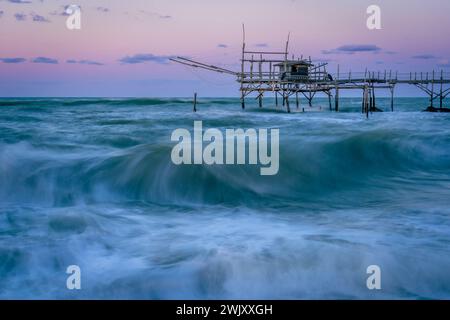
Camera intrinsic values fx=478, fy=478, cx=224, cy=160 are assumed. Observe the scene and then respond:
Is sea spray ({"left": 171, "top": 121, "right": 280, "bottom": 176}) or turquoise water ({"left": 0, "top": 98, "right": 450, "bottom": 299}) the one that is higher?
sea spray ({"left": 171, "top": 121, "right": 280, "bottom": 176})

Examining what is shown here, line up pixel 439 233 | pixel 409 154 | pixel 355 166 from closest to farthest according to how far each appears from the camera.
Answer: pixel 439 233
pixel 355 166
pixel 409 154

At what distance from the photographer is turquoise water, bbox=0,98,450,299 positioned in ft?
16.7

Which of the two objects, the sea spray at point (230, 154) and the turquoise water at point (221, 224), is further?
the sea spray at point (230, 154)

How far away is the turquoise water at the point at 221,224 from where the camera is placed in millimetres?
5078

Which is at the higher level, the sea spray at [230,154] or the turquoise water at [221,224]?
the sea spray at [230,154]

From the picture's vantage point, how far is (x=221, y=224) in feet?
24.2

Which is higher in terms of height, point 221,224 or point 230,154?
point 230,154

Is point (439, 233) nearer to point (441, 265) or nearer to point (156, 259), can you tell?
point (441, 265)

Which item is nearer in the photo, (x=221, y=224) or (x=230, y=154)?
(x=221, y=224)

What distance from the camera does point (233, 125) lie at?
25.0 m

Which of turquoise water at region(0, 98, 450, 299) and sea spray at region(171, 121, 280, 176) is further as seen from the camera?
sea spray at region(171, 121, 280, 176)
